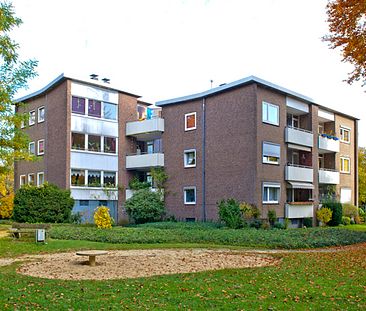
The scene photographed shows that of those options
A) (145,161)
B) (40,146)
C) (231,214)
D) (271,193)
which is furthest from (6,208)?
(271,193)

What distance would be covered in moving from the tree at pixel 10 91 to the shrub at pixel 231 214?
13.6 metres

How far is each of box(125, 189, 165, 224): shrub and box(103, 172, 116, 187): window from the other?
2.65 metres

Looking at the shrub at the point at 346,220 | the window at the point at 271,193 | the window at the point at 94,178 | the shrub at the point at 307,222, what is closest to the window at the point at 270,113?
the window at the point at 271,193

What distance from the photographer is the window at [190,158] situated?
33.3 m

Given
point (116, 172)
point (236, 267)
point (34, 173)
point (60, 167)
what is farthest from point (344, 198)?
point (236, 267)

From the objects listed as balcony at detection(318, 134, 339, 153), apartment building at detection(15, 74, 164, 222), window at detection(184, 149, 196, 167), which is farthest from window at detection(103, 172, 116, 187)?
balcony at detection(318, 134, 339, 153)

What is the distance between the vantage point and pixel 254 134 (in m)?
29.2

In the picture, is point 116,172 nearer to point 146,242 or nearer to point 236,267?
point 146,242

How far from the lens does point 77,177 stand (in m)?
34.1

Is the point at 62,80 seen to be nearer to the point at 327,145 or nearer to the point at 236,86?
the point at 236,86

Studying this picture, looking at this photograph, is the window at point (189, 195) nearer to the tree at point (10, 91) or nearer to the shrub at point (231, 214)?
the shrub at point (231, 214)

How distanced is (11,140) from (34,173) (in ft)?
78.0

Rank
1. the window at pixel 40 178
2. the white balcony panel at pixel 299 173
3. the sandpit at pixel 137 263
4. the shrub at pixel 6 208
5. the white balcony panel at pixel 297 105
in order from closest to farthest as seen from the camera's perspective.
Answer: the sandpit at pixel 137 263, the white balcony panel at pixel 299 173, the white balcony panel at pixel 297 105, the shrub at pixel 6 208, the window at pixel 40 178

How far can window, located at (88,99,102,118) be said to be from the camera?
35219 millimetres
